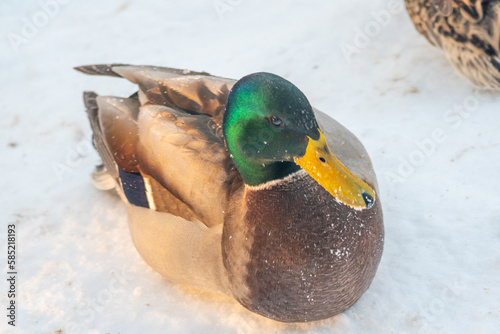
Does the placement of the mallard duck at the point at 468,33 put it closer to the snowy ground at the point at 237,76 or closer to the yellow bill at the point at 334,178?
the snowy ground at the point at 237,76

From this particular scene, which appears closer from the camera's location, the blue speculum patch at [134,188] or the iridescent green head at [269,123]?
the iridescent green head at [269,123]

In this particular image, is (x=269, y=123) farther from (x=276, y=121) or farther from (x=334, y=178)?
(x=334, y=178)

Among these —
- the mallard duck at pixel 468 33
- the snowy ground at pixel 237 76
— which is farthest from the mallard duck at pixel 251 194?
the mallard duck at pixel 468 33

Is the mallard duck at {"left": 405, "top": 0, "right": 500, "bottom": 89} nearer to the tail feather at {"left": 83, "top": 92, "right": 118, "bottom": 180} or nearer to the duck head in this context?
the duck head

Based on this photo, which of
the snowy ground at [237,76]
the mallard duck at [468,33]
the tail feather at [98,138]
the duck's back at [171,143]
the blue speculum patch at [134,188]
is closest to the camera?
the duck's back at [171,143]

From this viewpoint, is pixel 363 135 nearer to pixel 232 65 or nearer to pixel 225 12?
pixel 232 65

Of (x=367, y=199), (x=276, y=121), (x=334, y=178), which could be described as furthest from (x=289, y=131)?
(x=367, y=199)

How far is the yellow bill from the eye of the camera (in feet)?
7.70

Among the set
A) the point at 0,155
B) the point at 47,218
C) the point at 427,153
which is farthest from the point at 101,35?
→ the point at 427,153

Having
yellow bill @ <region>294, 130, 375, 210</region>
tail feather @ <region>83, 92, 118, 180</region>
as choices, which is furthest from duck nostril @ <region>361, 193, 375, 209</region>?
tail feather @ <region>83, 92, 118, 180</region>

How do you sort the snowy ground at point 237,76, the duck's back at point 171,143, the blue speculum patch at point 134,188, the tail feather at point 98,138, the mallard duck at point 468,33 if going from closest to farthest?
1. the duck's back at point 171,143
2. the snowy ground at point 237,76
3. the blue speculum patch at point 134,188
4. the tail feather at point 98,138
5. the mallard duck at point 468,33

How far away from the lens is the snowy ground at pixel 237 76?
118 inches

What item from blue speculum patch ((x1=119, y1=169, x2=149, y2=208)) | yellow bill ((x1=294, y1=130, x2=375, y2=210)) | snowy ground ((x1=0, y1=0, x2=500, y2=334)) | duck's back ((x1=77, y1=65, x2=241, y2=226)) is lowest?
snowy ground ((x1=0, y1=0, x2=500, y2=334))

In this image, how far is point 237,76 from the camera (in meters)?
4.87
